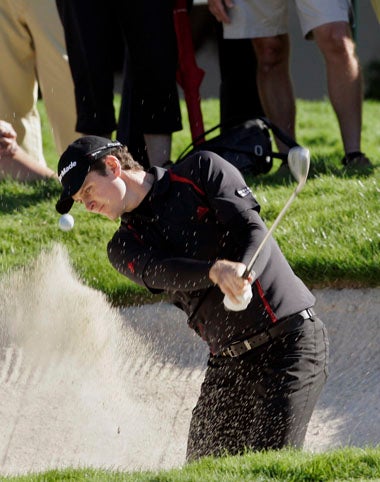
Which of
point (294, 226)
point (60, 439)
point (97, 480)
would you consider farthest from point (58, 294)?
point (97, 480)

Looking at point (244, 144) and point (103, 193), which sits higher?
point (103, 193)

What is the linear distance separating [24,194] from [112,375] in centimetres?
168

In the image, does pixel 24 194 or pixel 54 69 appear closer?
pixel 24 194

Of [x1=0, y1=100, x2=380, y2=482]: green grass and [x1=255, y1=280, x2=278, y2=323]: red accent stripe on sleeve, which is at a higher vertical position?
[x1=255, y1=280, x2=278, y2=323]: red accent stripe on sleeve

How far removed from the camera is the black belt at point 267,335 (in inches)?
174

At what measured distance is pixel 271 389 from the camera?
4.45 meters

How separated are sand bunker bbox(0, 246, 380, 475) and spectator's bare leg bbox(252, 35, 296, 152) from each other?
1.57 m

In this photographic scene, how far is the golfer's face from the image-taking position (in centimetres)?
436

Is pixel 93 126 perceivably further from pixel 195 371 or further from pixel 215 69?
pixel 215 69

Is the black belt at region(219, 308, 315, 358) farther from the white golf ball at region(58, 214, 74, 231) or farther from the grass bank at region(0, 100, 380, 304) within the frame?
the grass bank at region(0, 100, 380, 304)

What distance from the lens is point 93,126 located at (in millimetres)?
7152

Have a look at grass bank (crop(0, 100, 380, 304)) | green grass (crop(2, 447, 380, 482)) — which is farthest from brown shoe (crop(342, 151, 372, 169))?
green grass (crop(2, 447, 380, 482))

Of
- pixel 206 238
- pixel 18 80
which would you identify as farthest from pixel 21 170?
pixel 206 238

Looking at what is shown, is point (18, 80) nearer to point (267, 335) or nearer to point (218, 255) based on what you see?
point (218, 255)
